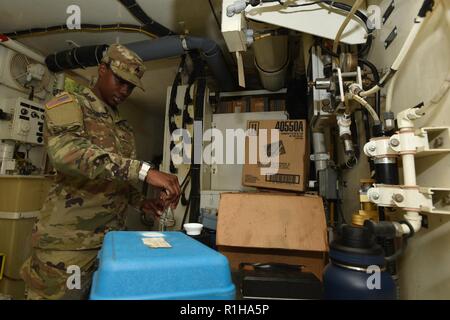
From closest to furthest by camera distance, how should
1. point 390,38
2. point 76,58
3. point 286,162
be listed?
point 390,38 → point 286,162 → point 76,58

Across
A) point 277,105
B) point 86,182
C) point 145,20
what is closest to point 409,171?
point 86,182

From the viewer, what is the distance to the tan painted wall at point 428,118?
60 centimetres

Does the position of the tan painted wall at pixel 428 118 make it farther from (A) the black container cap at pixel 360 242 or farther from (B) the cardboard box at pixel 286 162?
(B) the cardboard box at pixel 286 162

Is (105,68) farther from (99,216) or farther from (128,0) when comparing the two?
(99,216)

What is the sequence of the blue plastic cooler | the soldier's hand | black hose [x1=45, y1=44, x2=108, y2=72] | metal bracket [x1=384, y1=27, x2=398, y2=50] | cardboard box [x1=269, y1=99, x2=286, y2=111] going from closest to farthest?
the blue plastic cooler → metal bracket [x1=384, y1=27, x2=398, y2=50] → the soldier's hand → black hose [x1=45, y1=44, x2=108, y2=72] → cardboard box [x1=269, y1=99, x2=286, y2=111]

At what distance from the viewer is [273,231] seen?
98 cm

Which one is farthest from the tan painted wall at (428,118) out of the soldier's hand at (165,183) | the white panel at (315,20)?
the soldier's hand at (165,183)

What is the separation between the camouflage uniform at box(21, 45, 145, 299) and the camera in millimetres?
991

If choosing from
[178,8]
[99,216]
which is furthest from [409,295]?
[178,8]

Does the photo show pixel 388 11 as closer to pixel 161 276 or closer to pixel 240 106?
pixel 161 276

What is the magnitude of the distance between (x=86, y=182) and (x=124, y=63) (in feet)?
2.14

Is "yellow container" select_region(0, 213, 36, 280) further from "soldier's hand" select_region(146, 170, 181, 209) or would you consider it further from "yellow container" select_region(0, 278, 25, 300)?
"soldier's hand" select_region(146, 170, 181, 209)

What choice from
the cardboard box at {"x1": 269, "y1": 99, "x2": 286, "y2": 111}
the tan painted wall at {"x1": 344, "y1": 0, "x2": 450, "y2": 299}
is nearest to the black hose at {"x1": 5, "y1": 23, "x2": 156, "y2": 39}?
the cardboard box at {"x1": 269, "y1": 99, "x2": 286, "y2": 111}

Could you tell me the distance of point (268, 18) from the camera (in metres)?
1.02
